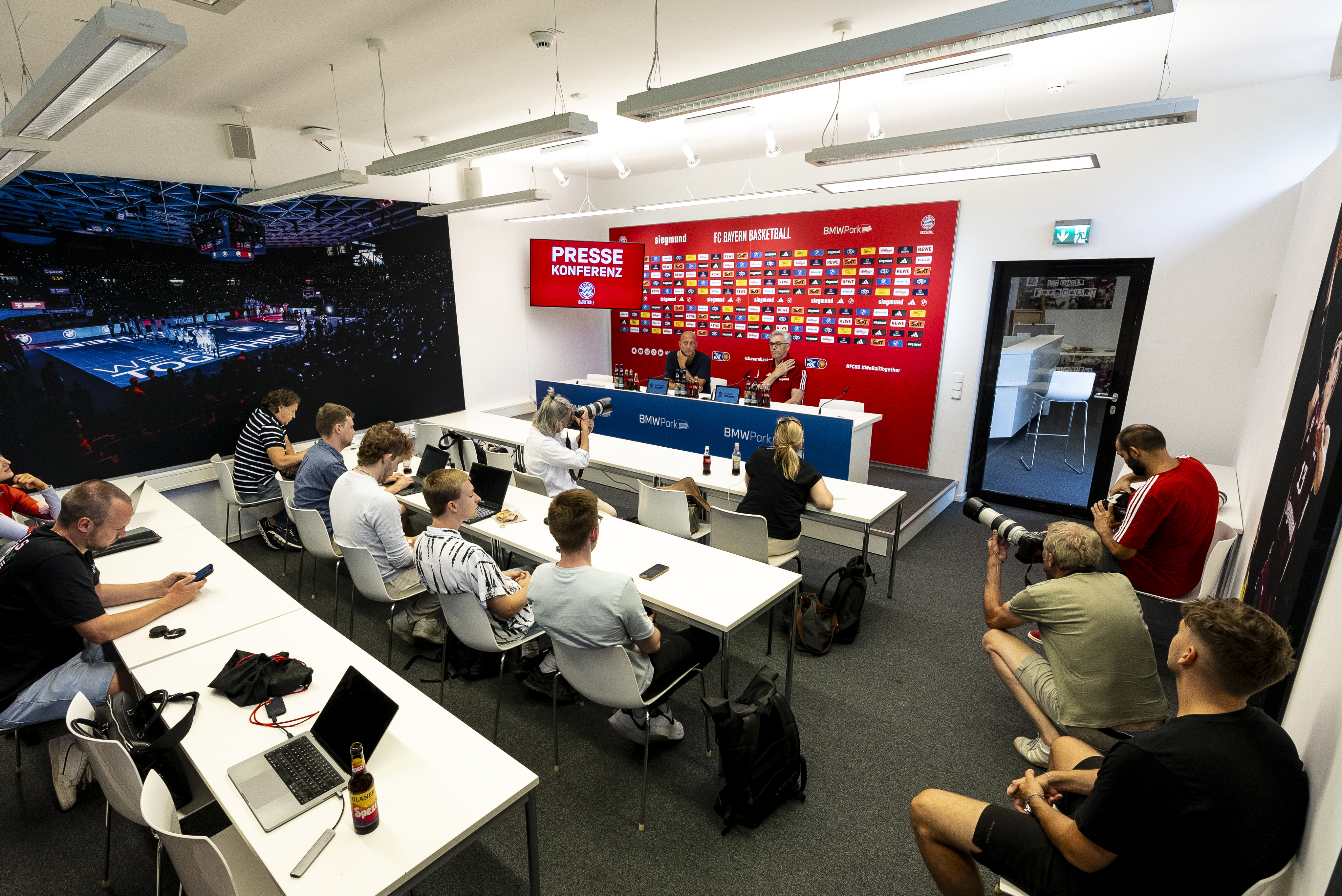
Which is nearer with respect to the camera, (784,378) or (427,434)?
(427,434)

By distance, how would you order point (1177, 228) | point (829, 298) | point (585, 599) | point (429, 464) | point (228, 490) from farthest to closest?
point (829, 298) → point (1177, 228) → point (228, 490) → point (429, 464) → point (585, 599)

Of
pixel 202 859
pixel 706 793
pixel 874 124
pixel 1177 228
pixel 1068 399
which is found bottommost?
pixel 706 793

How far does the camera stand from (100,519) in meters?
2.38

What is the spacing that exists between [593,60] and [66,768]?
4381 mm

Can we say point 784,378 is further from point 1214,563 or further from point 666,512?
point 1214,563

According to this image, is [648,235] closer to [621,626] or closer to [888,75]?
[888,75]

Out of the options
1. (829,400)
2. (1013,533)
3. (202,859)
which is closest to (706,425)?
(829,400)

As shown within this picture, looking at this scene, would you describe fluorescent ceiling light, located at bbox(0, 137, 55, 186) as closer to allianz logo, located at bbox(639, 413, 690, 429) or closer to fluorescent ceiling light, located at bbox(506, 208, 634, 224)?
fluorescent ceiling light, located at bbox(506, 208, 634, 224)

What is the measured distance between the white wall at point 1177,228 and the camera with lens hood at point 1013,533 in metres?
2.95

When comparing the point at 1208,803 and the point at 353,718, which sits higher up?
the point at 1208,803

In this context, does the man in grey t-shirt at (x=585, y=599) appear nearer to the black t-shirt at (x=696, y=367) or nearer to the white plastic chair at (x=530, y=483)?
the white plastic chair at (x=530, y=483)

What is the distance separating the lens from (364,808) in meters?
1.53

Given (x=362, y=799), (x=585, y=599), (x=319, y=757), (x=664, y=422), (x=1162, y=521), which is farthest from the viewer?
(x=664, y=422)

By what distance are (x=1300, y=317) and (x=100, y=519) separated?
234 inches
